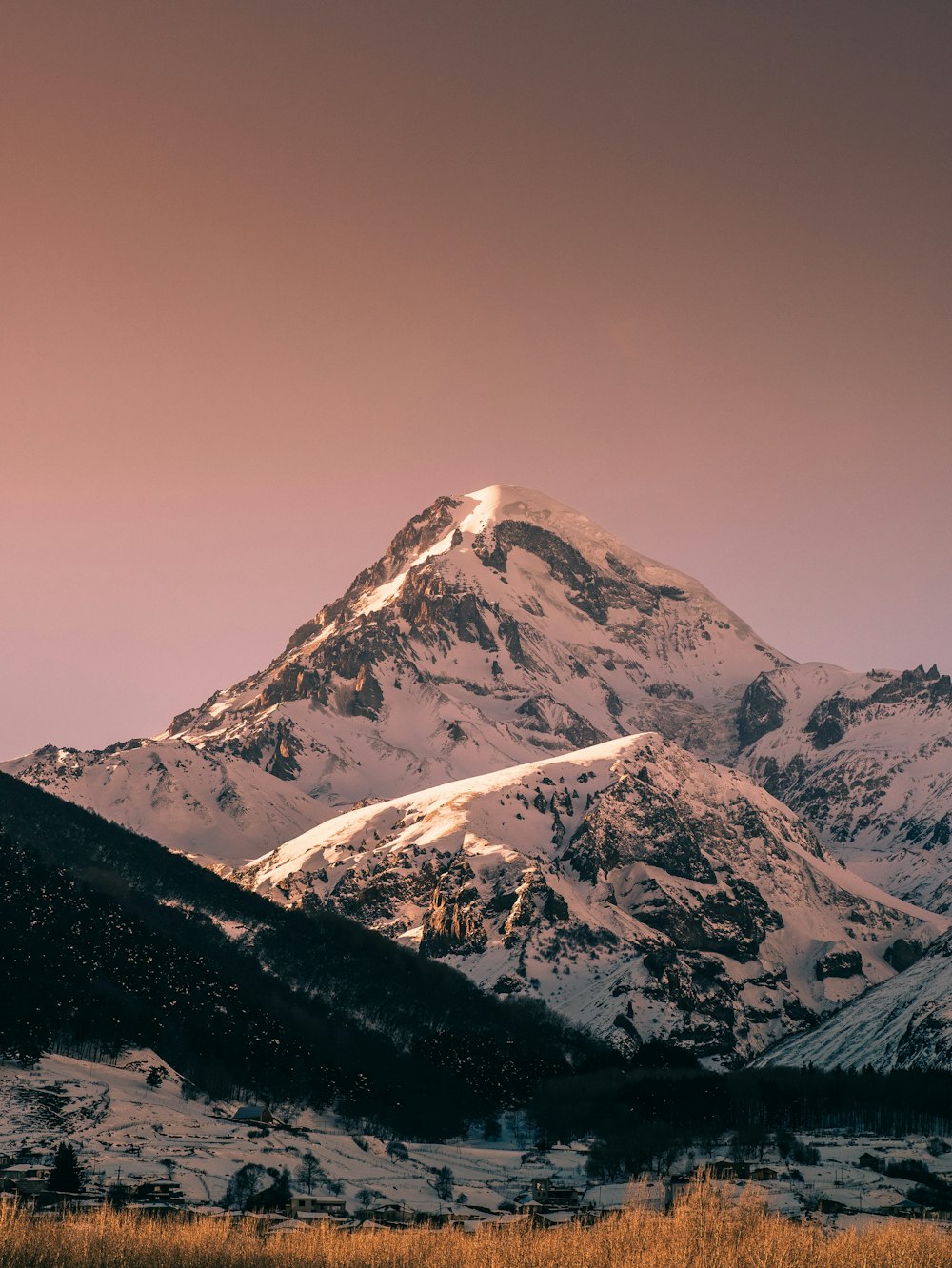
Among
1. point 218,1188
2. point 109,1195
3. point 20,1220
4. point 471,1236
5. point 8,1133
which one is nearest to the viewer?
point 20,1220

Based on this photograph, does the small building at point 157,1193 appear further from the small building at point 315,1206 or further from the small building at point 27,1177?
the small building at point 315,1206

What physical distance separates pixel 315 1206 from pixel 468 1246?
146 feet

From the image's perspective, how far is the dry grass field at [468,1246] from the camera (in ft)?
431

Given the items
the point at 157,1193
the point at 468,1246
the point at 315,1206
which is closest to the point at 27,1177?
the point at 157,1193

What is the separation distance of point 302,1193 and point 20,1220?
62614mm

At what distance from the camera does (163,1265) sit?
129750 millimetres

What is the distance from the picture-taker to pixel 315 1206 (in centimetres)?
18325

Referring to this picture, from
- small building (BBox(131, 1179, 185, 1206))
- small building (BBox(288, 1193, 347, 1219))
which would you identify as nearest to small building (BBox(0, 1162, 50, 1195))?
small building (BBox(131, 1179, 185, 1206))

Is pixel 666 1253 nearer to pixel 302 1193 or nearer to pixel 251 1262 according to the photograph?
pixel 251 1262

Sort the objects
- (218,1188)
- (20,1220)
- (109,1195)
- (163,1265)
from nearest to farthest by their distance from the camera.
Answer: (163,1265)
(20,1220)
(109,1195)
(218,1188)

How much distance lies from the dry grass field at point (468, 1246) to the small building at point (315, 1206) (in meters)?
25.1

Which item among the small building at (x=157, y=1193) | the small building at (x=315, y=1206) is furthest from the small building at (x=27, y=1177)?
the small building at (x=315, y=1206)

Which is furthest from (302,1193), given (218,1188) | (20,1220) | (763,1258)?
(763,1258)

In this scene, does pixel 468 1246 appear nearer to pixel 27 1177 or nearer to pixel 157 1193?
pixel 157 1193
